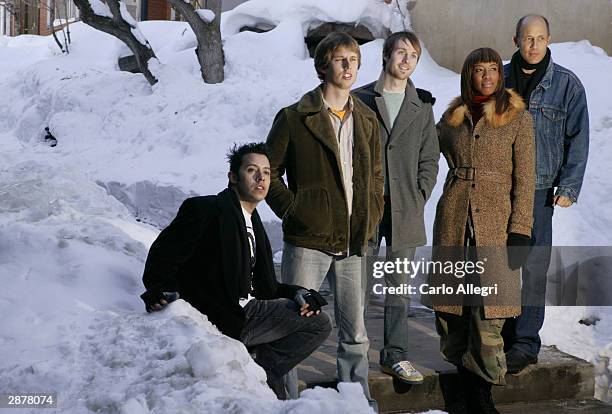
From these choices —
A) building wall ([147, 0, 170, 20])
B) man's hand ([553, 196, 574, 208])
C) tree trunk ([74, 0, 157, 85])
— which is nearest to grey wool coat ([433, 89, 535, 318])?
man's hand ([553, 196, 574, 208])

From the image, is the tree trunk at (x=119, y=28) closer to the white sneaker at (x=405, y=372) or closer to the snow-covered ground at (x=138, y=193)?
the snow-covered ground at (x=138, y=193)

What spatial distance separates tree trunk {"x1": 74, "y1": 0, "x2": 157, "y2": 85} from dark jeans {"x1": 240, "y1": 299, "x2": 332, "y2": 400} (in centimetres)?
1061

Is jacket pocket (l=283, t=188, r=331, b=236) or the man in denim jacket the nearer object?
jacket pocket (l=283, t=188, r=331, b=236)

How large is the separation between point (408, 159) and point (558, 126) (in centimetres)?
93

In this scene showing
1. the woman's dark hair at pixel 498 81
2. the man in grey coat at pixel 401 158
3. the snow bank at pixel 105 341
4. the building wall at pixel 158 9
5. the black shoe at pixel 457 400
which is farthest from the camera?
the building wall at pixel 158 9

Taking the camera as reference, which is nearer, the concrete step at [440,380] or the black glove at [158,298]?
the black glove at [158,298]

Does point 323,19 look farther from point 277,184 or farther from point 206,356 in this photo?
point 206,356

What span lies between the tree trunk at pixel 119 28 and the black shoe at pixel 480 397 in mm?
10384

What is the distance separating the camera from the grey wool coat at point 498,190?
16.9 ft

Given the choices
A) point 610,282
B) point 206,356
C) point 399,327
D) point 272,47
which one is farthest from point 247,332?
point 272,47

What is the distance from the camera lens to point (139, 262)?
222 inches

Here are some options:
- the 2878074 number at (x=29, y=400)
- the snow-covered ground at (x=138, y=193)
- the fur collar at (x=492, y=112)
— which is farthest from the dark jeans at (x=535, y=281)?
the 2878074 number at (x=29, y=400)

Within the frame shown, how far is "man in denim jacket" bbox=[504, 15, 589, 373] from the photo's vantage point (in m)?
5.53

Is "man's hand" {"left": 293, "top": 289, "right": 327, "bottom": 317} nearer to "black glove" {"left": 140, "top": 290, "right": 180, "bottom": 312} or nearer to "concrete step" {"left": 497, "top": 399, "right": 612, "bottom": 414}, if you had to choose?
"black glove" {"left": 140, "top": 290, "right": 180, "bottom": 312}
